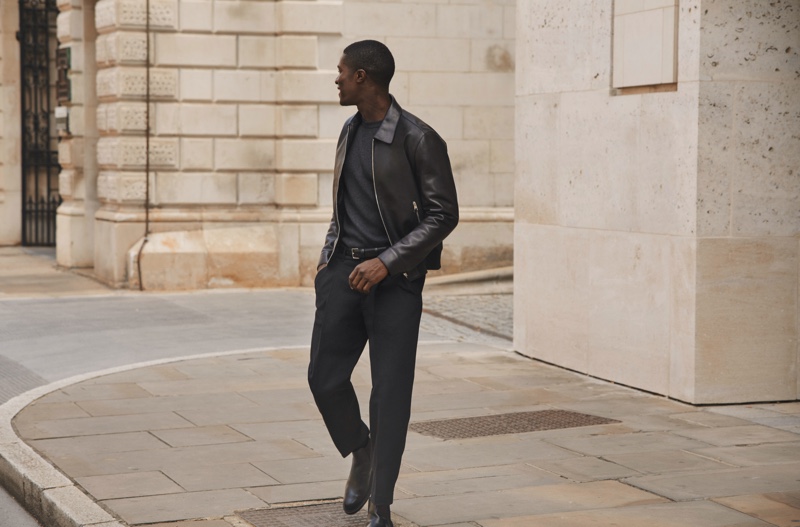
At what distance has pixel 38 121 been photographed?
20.1m

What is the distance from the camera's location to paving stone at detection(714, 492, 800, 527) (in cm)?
548

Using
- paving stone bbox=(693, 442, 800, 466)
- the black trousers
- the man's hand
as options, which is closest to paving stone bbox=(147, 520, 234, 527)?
the black trousers

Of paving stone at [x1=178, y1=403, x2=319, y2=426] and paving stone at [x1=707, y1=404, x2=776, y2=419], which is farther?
paving stone at [x1=707, y1=404, x2=776, y2=419]

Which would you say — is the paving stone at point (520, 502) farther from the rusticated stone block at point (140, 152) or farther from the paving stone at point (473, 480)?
the rusticated stone block at point (140, 152)

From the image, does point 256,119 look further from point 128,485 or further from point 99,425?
point 128,485

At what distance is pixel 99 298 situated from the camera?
1395 cm

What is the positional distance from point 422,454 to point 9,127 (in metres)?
14.8

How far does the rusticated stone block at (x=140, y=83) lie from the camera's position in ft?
48.8

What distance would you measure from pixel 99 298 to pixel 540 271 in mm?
5717

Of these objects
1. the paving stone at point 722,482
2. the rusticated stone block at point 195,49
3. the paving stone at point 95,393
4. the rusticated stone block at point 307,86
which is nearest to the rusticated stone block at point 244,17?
the rusticated stone block at point 195,49

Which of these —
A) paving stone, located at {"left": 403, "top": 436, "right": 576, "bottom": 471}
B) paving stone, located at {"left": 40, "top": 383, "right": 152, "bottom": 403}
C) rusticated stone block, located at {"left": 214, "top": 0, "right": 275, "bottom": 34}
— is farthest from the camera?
rusticated stone block, located at {"left": 214, "top": 0, "right": 275, "bottom": 34}

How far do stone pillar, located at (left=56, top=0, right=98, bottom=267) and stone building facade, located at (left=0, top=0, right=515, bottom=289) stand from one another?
61cm

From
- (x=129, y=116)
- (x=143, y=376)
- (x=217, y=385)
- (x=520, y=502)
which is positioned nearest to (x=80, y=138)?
(x=129, y=116)

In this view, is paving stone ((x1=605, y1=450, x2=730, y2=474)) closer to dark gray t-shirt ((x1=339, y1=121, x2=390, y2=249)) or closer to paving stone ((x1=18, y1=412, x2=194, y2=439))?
dark gray t-shirt ((x1=339, y1=121, x2=390, y2=249))
